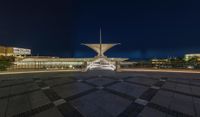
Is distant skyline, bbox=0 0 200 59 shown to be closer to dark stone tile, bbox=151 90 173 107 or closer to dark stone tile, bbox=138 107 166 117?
dark stone tile, bbox=151 90 173 107

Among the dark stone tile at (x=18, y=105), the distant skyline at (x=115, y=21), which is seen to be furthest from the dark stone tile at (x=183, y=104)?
the distant skyline at (x=115, y=21)

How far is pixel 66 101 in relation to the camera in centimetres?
336

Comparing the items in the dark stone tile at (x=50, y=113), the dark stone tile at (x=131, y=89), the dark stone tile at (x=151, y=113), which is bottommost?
the dark stone tile at (x=151, y=113)

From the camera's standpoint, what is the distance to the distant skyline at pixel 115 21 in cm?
2070

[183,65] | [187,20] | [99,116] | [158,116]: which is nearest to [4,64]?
[99,116]

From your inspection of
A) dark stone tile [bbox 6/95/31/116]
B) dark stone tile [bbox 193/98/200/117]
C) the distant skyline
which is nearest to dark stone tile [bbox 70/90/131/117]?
dark stone tile [bbox 6/95/31/116]

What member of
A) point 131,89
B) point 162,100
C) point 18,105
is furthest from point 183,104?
point 18,105

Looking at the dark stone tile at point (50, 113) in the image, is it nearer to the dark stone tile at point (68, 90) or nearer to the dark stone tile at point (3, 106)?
the dark stone tile at point (3, 106)

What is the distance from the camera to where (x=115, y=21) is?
32.9 m

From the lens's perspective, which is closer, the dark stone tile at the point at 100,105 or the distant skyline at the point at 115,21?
the dark stone tile at the point at 100,105

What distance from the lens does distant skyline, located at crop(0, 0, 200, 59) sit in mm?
20703

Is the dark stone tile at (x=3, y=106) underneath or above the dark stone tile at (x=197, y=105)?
above

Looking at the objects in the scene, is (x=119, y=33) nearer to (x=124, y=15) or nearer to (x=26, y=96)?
(x=124, y=15)

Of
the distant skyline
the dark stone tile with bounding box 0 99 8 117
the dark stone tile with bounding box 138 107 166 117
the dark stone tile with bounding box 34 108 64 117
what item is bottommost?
the dark stone tile with bounding box 138 107 166 117
